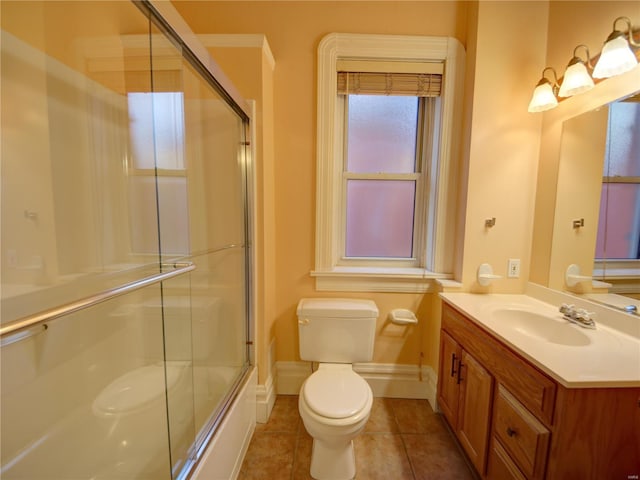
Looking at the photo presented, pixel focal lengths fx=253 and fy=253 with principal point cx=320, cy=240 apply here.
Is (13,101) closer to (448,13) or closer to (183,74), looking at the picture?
(183,74)

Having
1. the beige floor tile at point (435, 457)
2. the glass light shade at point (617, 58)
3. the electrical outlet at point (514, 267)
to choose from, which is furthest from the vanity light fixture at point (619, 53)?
the beige floor tile at point (435, 457)

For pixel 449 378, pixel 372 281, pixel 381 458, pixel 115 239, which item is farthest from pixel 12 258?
pixel 449 378

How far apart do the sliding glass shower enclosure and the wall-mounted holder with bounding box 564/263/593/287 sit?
5.73 ft

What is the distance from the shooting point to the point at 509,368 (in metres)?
0.98

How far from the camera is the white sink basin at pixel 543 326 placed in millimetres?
1100

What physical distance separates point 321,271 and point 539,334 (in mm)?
1207

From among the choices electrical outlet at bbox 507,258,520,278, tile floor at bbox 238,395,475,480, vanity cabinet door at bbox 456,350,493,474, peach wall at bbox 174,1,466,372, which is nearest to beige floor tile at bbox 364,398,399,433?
Answer: tile floor at bbox 238,395,475,480

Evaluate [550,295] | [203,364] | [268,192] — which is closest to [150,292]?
[203,364]

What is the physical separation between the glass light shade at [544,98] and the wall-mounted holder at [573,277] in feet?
2.75

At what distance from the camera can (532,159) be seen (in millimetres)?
1532

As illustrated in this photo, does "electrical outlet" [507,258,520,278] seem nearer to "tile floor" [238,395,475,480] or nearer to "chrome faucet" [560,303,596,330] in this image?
"chrome faucet" [560,303,596,330]

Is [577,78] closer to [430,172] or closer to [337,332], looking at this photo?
[430,172]

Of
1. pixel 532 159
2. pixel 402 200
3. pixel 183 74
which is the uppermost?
pixel 183 74

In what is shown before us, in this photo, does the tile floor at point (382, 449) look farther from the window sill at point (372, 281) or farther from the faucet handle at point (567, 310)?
the faucet handle at point (567, 310)
